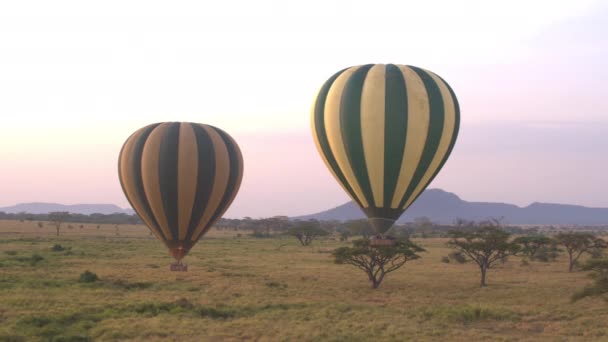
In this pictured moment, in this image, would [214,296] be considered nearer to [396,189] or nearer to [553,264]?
[396,189]

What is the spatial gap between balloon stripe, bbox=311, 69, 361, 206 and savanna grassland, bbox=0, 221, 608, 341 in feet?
18.1

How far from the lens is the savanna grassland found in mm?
20219

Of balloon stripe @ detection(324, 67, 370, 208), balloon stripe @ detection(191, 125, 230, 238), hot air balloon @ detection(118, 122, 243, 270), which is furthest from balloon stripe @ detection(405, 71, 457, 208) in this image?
hot air balloon @ detection(118, 122, 243, 270)

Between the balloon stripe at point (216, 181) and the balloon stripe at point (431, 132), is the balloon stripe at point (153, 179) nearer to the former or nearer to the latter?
the balloon stripe at point (216, 181)

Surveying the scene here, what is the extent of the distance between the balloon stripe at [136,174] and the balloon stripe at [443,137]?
14.9m

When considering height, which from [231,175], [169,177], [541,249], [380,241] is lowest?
[541,249]

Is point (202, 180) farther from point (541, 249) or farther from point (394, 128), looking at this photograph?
point (541, 249)

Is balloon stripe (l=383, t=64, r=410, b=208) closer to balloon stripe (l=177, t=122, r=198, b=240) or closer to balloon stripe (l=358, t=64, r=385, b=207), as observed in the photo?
balloon stripe (l=358, t=64, r=385, b=207)

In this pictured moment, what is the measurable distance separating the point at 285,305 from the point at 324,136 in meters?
7.66

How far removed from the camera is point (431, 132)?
2473cm

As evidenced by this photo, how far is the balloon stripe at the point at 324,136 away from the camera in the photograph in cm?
2561

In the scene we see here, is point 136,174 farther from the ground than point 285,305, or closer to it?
farther from the ground

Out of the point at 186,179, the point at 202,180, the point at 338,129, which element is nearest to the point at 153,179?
the point at 186,179

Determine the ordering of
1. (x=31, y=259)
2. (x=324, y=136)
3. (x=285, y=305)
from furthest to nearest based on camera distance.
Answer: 1. (x=31, y=259)
2. (x=324, y=136)
3. (x=285, y=305)
